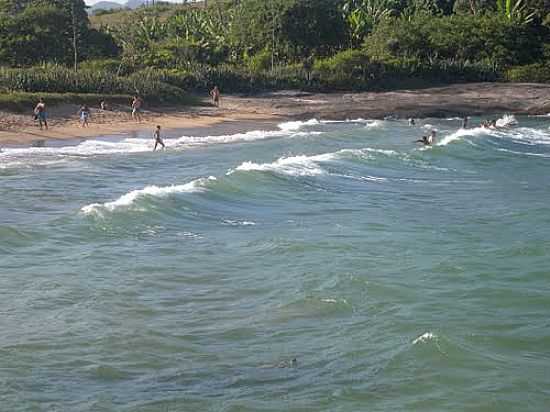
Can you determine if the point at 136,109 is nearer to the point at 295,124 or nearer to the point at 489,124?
the point at 295,124

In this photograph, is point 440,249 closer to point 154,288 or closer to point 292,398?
point 154,288

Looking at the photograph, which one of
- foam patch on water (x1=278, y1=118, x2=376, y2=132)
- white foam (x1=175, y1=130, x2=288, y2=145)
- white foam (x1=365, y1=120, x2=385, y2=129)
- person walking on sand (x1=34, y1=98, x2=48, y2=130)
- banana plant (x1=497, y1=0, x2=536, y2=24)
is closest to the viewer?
person walking on sand (x1=34, y1=98, x2=48, y2=130)

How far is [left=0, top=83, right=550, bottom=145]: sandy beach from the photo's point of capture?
3888 cm

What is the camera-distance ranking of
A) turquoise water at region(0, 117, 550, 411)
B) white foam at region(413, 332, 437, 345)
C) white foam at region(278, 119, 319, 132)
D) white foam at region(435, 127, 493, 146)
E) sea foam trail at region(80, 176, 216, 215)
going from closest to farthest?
turquoise water at region(0, 117, 550, 411)
white foam at region(413, 332, 437, 345)
sea foam trail at region(80, 176, 216, 215)
white foam at region(435, 127, 493, 146)
white foam at region(278, 119, 319, 132)

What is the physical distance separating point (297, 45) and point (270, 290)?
49407 millimetres

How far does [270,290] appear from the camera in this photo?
607 inches

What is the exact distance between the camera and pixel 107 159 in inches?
1242

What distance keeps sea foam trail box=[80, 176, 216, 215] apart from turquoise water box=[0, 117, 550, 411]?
0.32ft

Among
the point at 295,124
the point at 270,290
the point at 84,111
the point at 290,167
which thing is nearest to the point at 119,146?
the point at 84,111

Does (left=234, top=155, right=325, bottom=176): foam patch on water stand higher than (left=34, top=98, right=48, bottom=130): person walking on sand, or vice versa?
(left=34, top=98, right=48, bottom=130): person walking on sand

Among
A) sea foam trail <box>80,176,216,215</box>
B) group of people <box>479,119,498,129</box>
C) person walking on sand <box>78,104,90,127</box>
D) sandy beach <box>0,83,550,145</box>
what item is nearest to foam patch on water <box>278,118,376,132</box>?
sandy beach <box>0,83,550,145</box>

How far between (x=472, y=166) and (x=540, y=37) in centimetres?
3704

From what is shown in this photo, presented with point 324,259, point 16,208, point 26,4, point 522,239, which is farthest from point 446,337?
point 26,4

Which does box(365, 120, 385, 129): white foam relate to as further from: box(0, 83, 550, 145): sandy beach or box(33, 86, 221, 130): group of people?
box(33, 86, 221, 130): group of people
